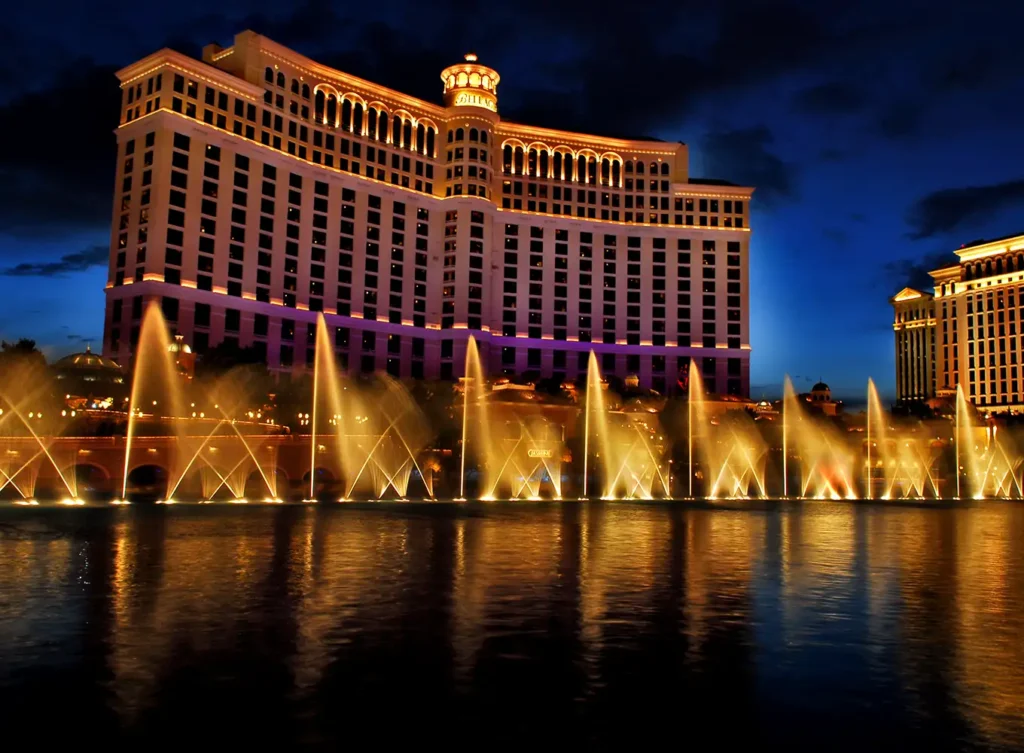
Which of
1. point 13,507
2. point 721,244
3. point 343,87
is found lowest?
point 13,507

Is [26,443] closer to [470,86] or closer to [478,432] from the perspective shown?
[478,432]

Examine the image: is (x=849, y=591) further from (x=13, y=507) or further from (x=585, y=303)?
(x=585, y=303)

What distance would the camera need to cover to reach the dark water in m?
8.89

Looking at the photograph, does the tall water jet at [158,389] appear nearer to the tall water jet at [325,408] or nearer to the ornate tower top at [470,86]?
the tall water jet at [325,408]

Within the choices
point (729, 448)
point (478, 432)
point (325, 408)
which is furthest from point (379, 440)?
point (729, 448)

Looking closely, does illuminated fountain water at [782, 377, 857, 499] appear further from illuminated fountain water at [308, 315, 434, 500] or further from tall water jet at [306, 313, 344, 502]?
tall water jet at [306, 313, 344, 502]

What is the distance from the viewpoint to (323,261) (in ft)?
374

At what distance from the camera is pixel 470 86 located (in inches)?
5015

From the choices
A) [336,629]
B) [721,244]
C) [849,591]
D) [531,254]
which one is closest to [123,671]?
[336,629]

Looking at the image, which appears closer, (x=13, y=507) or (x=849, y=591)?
(x=849, y=591)

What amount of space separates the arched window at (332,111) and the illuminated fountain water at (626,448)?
4938 centimetres

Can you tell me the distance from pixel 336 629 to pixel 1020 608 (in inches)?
Result: 485

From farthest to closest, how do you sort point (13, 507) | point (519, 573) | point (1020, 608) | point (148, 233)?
point (148, 233) < point (13, 507) < point (519, 573) < point (1020, 608)

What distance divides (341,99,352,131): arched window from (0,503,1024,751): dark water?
10151 cm
